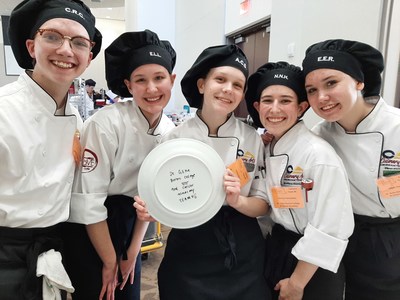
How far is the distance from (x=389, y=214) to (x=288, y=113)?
0.53 metres

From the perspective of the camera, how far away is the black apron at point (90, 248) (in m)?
1.19

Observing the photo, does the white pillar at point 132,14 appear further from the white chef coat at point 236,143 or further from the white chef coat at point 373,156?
the white chef coat at point 373,156

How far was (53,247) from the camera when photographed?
103 centimetres

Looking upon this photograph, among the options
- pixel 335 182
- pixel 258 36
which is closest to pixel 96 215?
pixel 335 182

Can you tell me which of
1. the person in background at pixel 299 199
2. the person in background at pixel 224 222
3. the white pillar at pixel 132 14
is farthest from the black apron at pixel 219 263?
the white pillar at pixel 132 14

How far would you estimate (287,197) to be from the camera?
41.8 inches

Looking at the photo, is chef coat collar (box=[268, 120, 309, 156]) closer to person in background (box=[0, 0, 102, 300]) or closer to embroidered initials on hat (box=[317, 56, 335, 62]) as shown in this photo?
embroidered initials on hat (box=[317, 56, 335, 62])

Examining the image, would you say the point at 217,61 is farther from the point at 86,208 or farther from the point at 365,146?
the point at 86,208

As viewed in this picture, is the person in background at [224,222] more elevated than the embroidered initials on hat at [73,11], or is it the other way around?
the embroidered initials on hat at [73,11]

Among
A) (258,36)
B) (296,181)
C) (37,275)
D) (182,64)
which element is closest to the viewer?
(37,275)

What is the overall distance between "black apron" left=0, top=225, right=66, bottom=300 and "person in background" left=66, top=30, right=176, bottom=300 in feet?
0.56

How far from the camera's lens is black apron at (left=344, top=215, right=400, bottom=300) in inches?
43.5

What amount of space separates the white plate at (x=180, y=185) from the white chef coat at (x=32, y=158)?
0.30 metres

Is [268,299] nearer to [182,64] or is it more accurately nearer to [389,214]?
[389,214]
